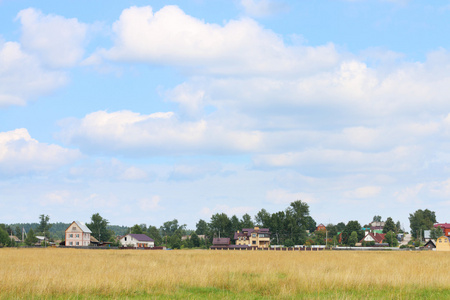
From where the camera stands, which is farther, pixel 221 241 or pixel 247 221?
pixel 247 221

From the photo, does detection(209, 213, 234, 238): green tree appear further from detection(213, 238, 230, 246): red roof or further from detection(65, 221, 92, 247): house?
detection(65, 221, 92, 247): house

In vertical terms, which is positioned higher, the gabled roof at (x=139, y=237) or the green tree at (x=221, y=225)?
the green tree at (x=221, y=225)

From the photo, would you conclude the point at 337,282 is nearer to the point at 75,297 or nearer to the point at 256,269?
the point at 256,269

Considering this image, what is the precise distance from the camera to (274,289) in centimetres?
2208

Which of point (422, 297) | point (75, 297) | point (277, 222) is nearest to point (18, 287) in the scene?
point (75, 297)

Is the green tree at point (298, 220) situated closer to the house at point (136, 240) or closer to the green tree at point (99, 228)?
the house at point (136, 240)

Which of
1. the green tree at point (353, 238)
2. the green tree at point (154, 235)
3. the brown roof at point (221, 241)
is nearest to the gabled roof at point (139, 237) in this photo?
the green tree at point (154, 235)

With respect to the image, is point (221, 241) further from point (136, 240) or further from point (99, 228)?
point (99, 228)

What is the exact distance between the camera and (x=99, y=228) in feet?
531

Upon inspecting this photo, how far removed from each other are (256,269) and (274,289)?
9515 millimetres

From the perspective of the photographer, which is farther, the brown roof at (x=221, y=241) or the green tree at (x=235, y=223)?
the green tree at (x=235, y=223)

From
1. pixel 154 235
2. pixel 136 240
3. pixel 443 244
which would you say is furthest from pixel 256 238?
pixel 154 235

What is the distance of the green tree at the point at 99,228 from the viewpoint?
526 feet

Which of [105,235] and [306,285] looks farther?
[105,235]
